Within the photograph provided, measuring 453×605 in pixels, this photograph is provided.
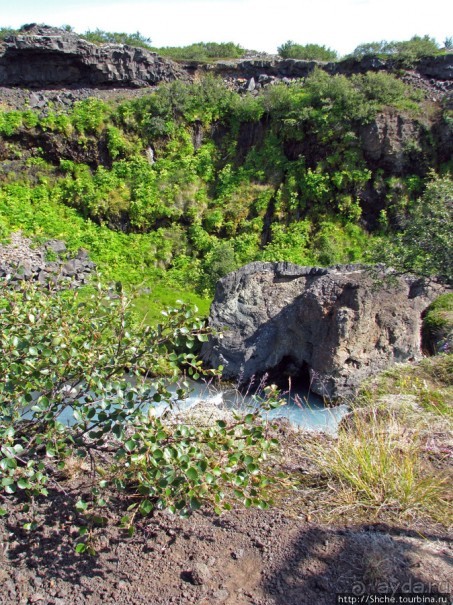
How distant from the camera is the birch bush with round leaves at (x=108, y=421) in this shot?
3.32 m

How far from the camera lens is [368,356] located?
12.7 m

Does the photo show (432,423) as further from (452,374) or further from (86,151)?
(86,151)

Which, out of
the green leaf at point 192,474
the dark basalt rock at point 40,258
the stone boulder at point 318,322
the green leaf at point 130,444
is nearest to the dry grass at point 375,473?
the green leaf at point 192,474

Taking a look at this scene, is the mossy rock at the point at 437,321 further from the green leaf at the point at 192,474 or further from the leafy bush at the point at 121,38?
the leafy bush at the point at 121,38

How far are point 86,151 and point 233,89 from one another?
8.45 meters

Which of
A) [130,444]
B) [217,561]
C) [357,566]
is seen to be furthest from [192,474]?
[357,566]

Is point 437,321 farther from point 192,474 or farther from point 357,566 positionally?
point 192,474

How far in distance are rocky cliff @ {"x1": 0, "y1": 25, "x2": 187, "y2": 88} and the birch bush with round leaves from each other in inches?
997

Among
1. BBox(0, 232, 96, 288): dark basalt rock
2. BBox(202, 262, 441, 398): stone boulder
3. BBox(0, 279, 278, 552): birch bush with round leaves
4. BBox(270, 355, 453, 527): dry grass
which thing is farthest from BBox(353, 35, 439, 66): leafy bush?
BBox(0, 279, 278, 552): birch bush with round leaves

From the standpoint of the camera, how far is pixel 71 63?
2698 centimetres

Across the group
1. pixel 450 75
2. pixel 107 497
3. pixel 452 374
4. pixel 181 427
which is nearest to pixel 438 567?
pixel 181 427

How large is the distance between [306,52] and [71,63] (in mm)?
13005

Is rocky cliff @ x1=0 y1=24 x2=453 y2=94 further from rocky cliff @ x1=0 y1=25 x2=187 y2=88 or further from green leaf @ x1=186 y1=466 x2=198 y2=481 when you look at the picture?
green leaf @ x1=186 y1=466 x2=198 y2=481

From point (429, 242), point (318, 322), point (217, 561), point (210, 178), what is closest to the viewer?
point (217, 561)
